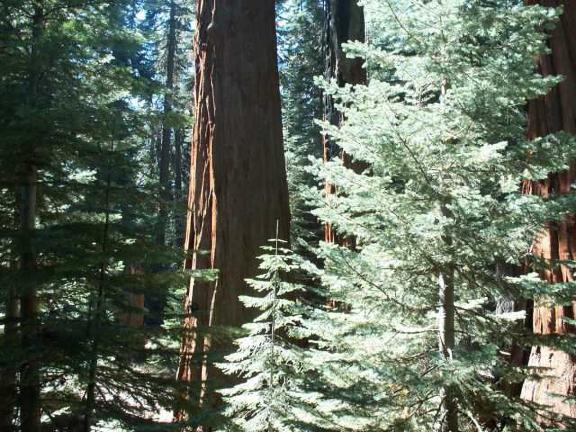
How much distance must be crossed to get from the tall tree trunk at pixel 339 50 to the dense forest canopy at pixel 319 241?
203 centimetres

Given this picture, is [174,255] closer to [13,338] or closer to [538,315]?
[13,338]

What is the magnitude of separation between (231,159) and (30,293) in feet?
6.95

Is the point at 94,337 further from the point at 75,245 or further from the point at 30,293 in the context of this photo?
the point at 30,293

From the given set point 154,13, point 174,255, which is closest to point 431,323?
point 174,255

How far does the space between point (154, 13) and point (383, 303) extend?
2611 centimetres

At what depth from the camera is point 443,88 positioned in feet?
10.7

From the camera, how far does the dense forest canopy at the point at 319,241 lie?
3.06 meters

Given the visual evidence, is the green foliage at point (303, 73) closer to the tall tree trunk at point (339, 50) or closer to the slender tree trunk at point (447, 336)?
the tall tree trunk at point (339, 50)

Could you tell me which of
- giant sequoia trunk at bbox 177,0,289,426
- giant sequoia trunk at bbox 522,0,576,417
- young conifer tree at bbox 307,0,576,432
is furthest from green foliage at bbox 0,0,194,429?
giant sequoia trunk at bbox 522,0,576,417

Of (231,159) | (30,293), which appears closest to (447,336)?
(231,159)

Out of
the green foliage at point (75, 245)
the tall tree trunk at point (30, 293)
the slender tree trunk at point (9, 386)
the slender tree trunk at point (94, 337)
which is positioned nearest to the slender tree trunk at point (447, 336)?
the green foliage at point (75, 245)

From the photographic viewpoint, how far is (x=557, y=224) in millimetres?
5242

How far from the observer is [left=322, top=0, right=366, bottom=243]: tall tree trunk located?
24.6 feet

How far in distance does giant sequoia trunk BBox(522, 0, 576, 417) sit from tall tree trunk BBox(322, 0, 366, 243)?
2.36 m
